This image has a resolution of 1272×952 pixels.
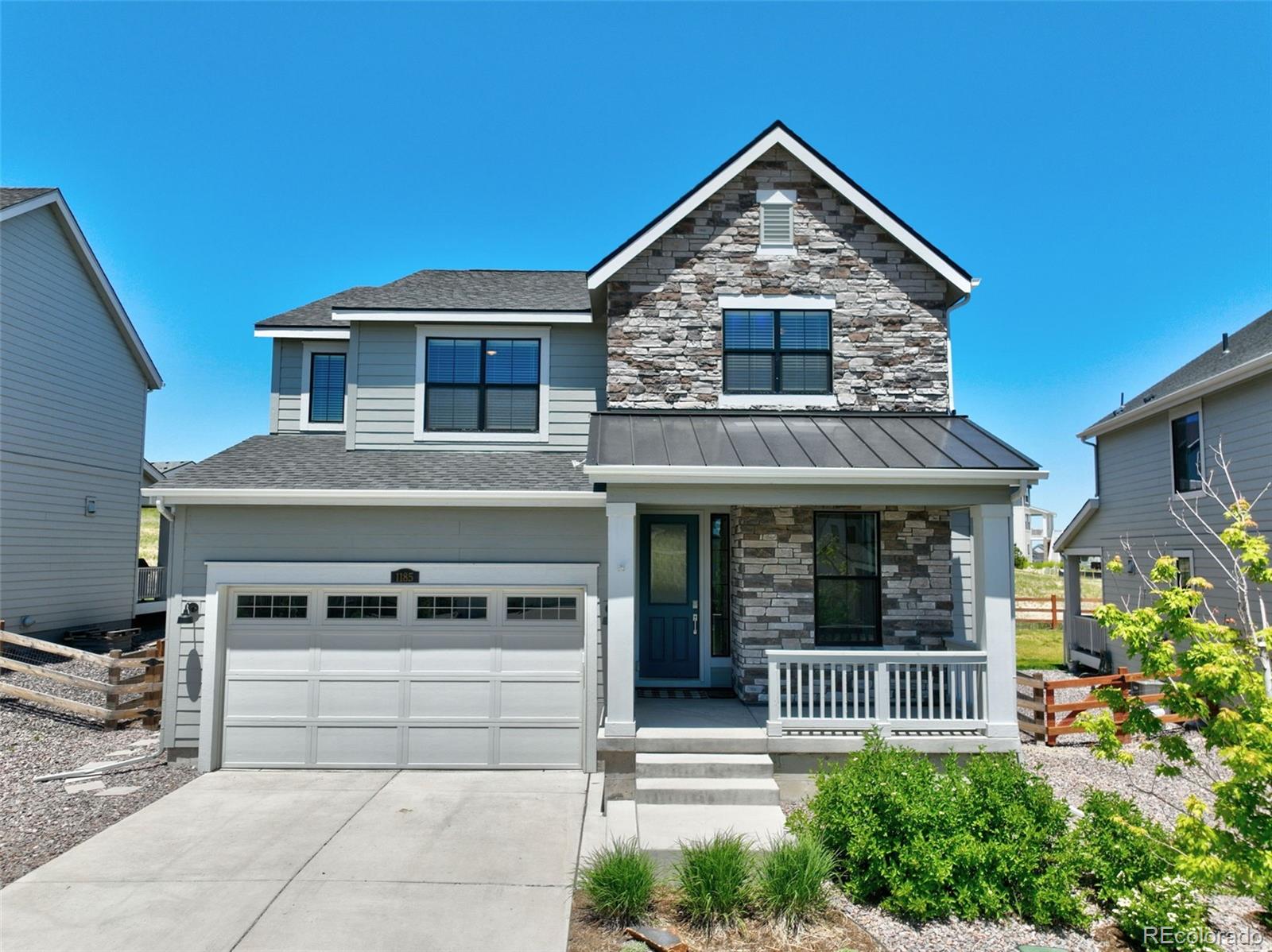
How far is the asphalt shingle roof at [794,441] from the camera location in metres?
7.84

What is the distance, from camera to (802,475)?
760 cm

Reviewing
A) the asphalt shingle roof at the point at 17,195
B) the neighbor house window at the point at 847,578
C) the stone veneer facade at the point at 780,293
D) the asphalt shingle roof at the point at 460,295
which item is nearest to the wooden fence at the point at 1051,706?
the neighbor house window at the point at 847,578

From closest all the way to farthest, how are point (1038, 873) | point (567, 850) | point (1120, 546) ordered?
point (1038, 873), point (567, 850), point (1120, 546)

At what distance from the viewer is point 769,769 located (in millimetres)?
7391

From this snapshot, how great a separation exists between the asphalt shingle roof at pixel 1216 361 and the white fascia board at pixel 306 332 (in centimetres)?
1477

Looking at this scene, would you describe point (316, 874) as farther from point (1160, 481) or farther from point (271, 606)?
point (1160, 481)

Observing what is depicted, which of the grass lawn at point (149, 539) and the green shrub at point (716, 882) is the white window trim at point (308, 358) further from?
the grass lawn at point (149, 539)

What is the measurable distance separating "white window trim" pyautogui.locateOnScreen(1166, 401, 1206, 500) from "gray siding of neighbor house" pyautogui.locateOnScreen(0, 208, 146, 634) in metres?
21.4

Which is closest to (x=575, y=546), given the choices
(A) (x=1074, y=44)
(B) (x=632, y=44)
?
(B) (x=632, y=44)

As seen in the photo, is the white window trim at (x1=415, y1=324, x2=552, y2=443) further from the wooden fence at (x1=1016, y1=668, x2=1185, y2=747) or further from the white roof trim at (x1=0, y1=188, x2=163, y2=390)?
the white roof trim at (x1=0, y1=188, x2=163, y2=390)

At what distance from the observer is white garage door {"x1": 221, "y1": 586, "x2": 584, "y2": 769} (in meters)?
8.69

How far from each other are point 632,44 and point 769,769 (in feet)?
31.4

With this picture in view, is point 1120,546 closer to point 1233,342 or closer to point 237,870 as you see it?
point 1233,342

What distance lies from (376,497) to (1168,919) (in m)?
7.91
